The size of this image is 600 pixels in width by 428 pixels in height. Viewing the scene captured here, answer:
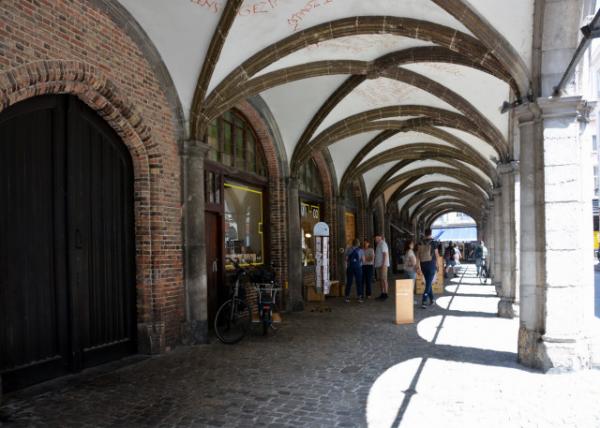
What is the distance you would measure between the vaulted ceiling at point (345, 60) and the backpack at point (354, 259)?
2598mm

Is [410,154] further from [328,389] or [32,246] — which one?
[32,246]

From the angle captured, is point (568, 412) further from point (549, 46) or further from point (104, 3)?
point (104, 3)

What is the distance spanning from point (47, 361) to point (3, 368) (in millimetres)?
508

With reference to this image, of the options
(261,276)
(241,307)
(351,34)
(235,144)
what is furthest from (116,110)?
(235,144)

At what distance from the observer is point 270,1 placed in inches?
249

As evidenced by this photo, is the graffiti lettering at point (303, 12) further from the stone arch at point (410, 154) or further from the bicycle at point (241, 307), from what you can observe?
the stone arch at point (410, 154)

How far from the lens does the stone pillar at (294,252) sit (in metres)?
10.4

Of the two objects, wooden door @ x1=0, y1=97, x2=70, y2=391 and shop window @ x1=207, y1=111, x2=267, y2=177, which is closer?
wooden door @ x1=0, y1=97, x2=70, y2=391

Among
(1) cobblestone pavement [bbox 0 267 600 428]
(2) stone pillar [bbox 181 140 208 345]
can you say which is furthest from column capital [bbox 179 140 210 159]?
(1) cobblestone pavement [bbox 0 267 600 428]

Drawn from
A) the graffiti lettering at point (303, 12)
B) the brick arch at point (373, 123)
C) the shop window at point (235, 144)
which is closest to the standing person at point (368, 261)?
the brick arch at point (373, 123)

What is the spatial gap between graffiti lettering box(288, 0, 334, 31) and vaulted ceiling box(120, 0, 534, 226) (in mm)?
14

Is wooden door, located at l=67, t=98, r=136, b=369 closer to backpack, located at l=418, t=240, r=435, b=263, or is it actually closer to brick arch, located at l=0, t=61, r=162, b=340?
brick arch, located at l=0, t=61, r=162, b=340

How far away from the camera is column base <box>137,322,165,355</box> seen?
618cm

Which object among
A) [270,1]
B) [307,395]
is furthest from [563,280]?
[270,1]
